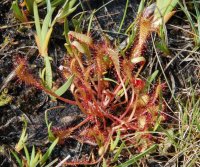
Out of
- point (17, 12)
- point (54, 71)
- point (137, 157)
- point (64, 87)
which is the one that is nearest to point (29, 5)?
point (17, 12)

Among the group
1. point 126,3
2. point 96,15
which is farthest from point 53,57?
point 126,3

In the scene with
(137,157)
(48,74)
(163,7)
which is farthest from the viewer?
(163,7)

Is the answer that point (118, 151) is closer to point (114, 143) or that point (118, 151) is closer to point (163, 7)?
point (114, 143)

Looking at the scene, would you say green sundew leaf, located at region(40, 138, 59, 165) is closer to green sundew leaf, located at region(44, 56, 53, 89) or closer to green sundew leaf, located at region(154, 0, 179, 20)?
green sundew leaf, located at region(44, 56, 53, 89)

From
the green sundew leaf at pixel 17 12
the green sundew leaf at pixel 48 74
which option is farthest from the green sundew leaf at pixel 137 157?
the green sundew leaf at pixel 17 12

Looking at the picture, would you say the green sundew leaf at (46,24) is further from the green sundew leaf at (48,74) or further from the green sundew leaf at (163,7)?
the green sundew leaf at (163,7)

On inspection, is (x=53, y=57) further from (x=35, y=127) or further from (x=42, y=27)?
(x=35, y=127)
